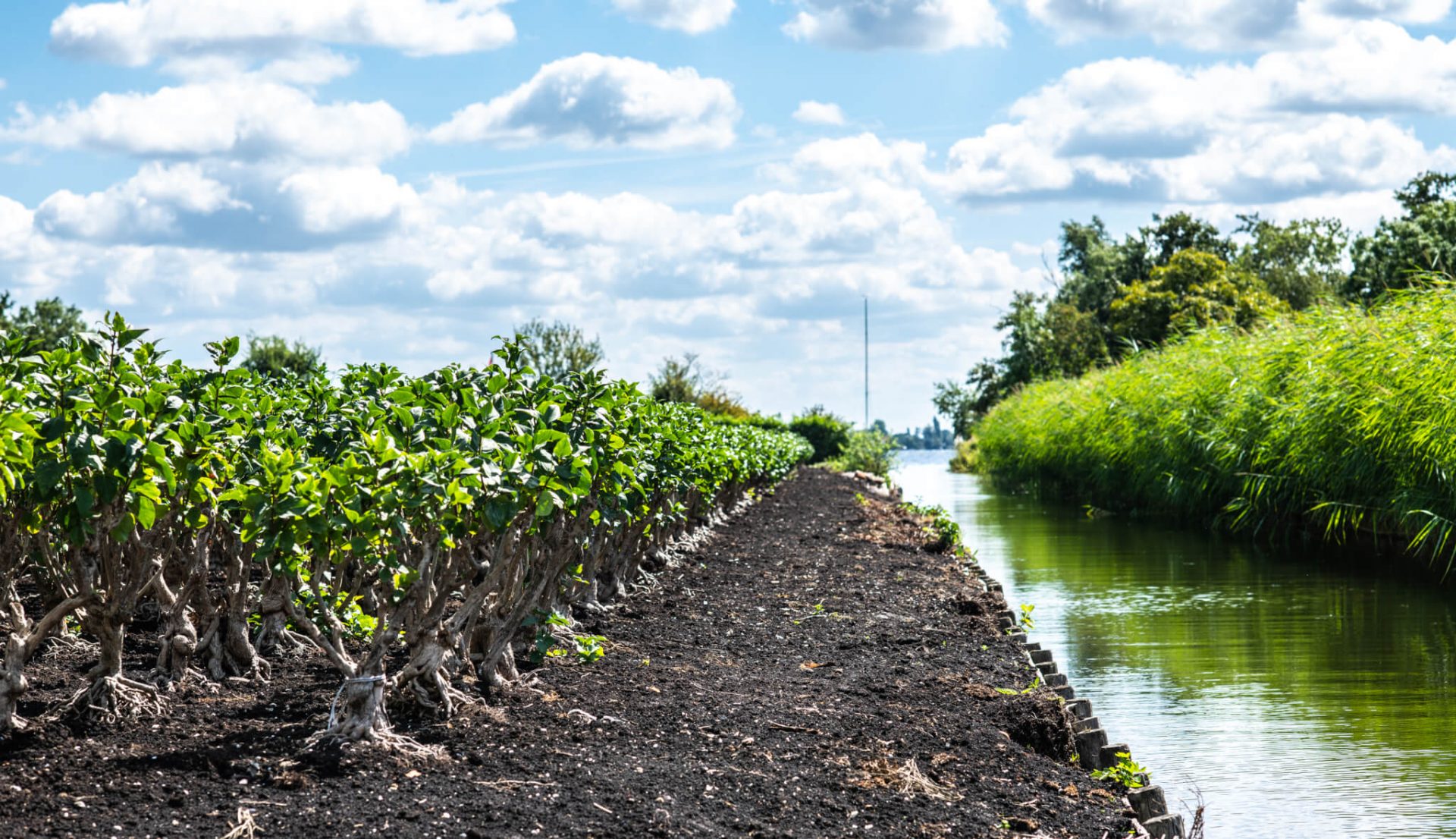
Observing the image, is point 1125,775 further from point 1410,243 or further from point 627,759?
point 1410,243

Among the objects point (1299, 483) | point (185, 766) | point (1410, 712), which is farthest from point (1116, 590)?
point (185, 766)

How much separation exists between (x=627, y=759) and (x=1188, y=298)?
4939 centimetres

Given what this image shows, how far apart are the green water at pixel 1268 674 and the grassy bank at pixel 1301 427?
864 millimetres

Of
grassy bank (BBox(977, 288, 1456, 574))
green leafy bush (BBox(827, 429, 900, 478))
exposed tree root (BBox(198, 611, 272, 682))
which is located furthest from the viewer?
green leafy bush (BBox(827, 429, 900, 478))

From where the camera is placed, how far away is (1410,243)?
4594 cm

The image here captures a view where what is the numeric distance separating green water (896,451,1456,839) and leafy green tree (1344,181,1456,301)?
30.7 meters

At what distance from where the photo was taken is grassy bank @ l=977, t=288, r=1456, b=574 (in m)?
13.8

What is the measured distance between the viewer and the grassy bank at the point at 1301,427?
1384cm

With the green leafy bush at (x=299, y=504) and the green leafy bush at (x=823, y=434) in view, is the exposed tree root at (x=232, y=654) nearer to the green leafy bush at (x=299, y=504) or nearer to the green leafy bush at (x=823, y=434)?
the green leafy bush at (x=299, y=504)

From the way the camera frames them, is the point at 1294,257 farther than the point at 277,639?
Yes

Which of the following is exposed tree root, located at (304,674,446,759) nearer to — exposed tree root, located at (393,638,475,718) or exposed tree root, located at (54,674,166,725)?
exposed tree root, located at (393,638,475,718)

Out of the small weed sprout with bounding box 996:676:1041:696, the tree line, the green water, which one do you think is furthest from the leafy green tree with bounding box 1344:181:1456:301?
the small weed sprout with bounding box 996:676:1041:696

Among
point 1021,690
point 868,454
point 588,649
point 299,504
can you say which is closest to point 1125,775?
point 1021,690

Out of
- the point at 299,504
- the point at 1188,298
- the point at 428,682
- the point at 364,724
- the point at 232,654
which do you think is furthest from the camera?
the point at 1188,298
